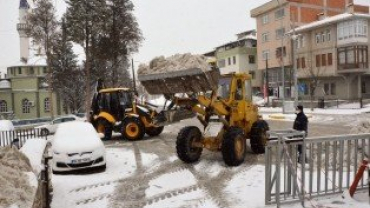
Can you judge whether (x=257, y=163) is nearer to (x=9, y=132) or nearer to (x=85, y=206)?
(x=85, y=206)

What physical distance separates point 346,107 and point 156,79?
30.7 m

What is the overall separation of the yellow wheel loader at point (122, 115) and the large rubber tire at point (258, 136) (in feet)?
21.4

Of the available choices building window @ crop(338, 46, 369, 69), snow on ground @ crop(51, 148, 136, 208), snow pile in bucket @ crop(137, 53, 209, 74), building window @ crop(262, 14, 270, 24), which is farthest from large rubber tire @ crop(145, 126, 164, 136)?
building window @ crop(262, 14, 270, 24)

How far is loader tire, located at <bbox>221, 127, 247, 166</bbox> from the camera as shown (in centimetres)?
1063

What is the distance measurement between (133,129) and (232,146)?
26.8ft

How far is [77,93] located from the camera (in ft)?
170

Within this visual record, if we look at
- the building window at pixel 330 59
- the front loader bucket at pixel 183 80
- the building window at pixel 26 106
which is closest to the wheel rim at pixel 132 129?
the front loader bucket at pixel 183 80

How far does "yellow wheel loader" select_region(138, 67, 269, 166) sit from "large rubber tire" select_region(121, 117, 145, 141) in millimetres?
5946

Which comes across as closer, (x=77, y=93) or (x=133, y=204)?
(x=133, y=204)

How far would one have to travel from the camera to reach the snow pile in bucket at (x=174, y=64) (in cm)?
1044

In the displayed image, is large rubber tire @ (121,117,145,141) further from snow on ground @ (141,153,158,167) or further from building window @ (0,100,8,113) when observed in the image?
building window @ (0,100,8,113)

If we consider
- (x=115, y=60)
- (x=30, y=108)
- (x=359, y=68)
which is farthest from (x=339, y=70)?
(x=30, y=108)

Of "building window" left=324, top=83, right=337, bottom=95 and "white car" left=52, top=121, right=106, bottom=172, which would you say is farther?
"building window" left=324, top=83, right=337, bottom=95

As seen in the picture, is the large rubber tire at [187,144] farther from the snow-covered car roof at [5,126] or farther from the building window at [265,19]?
the building window at [265,19]
